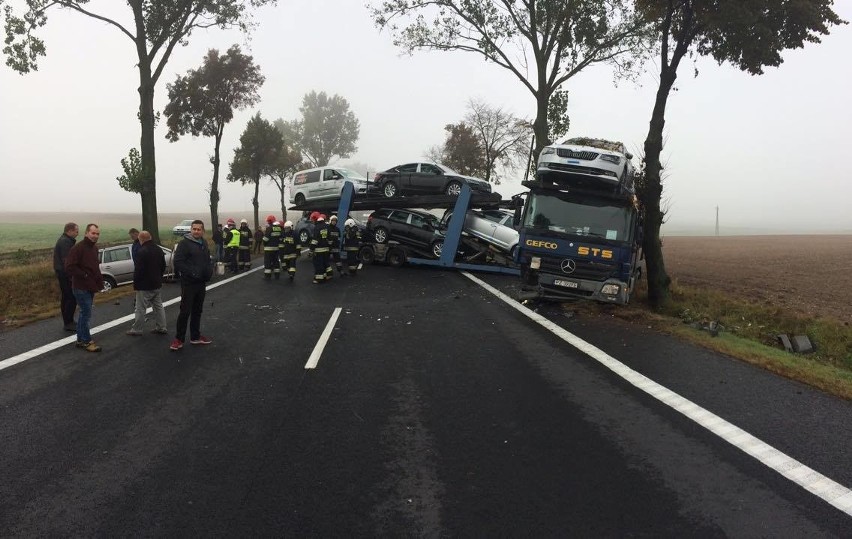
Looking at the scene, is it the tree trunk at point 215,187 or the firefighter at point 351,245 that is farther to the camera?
the tree trunk at point 215,187

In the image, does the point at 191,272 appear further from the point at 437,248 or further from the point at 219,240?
the point at 219,240

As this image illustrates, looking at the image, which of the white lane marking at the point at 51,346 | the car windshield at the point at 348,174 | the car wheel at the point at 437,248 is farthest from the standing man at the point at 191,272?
the car windshield at the point at 348,174

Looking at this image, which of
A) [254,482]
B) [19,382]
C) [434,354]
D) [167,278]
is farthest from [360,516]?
[167,278]

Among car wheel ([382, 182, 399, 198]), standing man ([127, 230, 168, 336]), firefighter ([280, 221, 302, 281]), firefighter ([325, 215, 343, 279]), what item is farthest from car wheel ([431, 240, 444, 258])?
standing man ([127, 230, 168, 336])

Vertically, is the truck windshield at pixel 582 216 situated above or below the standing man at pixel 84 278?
above

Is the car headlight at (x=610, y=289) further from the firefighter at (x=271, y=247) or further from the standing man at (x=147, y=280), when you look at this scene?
the firefighter at (x=271, y=247)

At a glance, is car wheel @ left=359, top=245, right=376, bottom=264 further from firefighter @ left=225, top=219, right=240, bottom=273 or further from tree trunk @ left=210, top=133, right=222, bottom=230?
tree trunk @ left=210, top=133, right=222, bottom=230

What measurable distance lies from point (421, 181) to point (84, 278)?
43.1 ft

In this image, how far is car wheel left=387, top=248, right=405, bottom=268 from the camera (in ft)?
64.4

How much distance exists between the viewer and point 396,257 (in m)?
19.9

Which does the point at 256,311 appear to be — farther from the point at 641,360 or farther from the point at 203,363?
the point at 641,360

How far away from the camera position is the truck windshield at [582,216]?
11148 millimetres

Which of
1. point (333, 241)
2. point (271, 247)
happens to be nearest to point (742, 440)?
point (333, 241)

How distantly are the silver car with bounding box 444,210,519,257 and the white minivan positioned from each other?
4.71m
